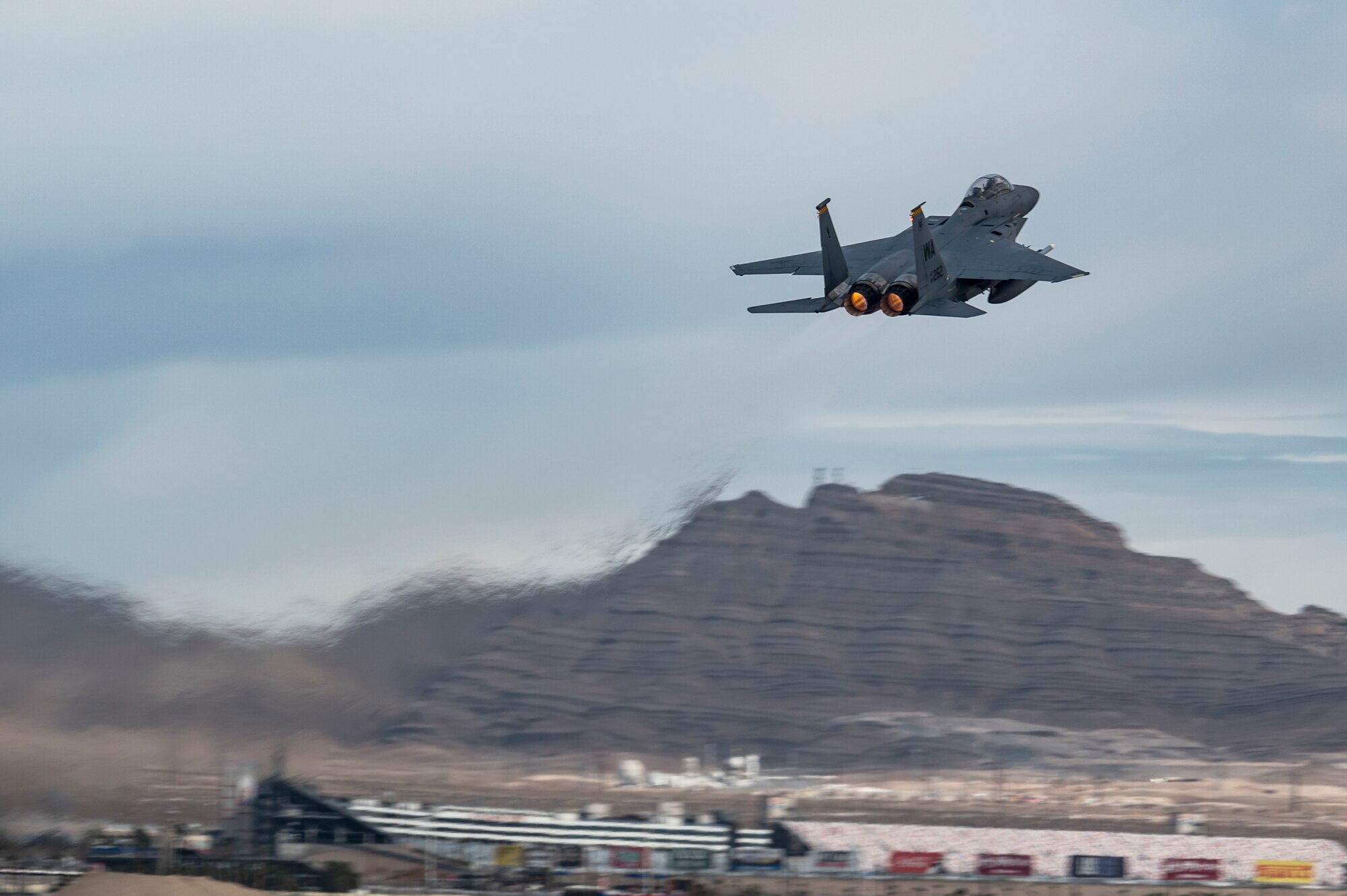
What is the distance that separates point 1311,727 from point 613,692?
4381 cm

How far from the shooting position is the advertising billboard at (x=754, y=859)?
5859 centimetres

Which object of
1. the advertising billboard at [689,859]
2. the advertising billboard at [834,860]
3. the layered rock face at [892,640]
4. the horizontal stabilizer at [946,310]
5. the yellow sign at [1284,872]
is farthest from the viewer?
the layered rock face at [892,640]

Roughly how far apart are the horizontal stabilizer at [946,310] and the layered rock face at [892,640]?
31701mm

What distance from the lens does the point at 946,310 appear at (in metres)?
44.7

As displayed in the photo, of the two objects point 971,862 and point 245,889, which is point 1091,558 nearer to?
point 971,862

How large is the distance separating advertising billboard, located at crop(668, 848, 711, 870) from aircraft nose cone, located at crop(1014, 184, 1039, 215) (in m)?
24.4

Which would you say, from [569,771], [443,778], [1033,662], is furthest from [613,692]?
[1033,662]

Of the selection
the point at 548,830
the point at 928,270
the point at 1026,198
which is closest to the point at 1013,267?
the point at 928,270

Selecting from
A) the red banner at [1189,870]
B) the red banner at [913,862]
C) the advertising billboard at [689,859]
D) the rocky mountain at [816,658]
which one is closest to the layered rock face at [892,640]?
the rocky mountain at [816,658]

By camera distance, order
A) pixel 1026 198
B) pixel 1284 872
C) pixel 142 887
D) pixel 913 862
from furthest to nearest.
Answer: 1. pixel 1284 872
2. pixel 913 862
3. pixel 1026 198
4. pixel 142 887

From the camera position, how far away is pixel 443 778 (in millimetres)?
67875

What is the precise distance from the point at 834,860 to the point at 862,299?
23128 millimetres

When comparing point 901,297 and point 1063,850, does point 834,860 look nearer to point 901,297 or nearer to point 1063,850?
point 1063,850

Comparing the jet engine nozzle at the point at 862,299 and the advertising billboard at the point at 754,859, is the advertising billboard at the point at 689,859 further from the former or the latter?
the jet engine nozzle at the point at 862,299
